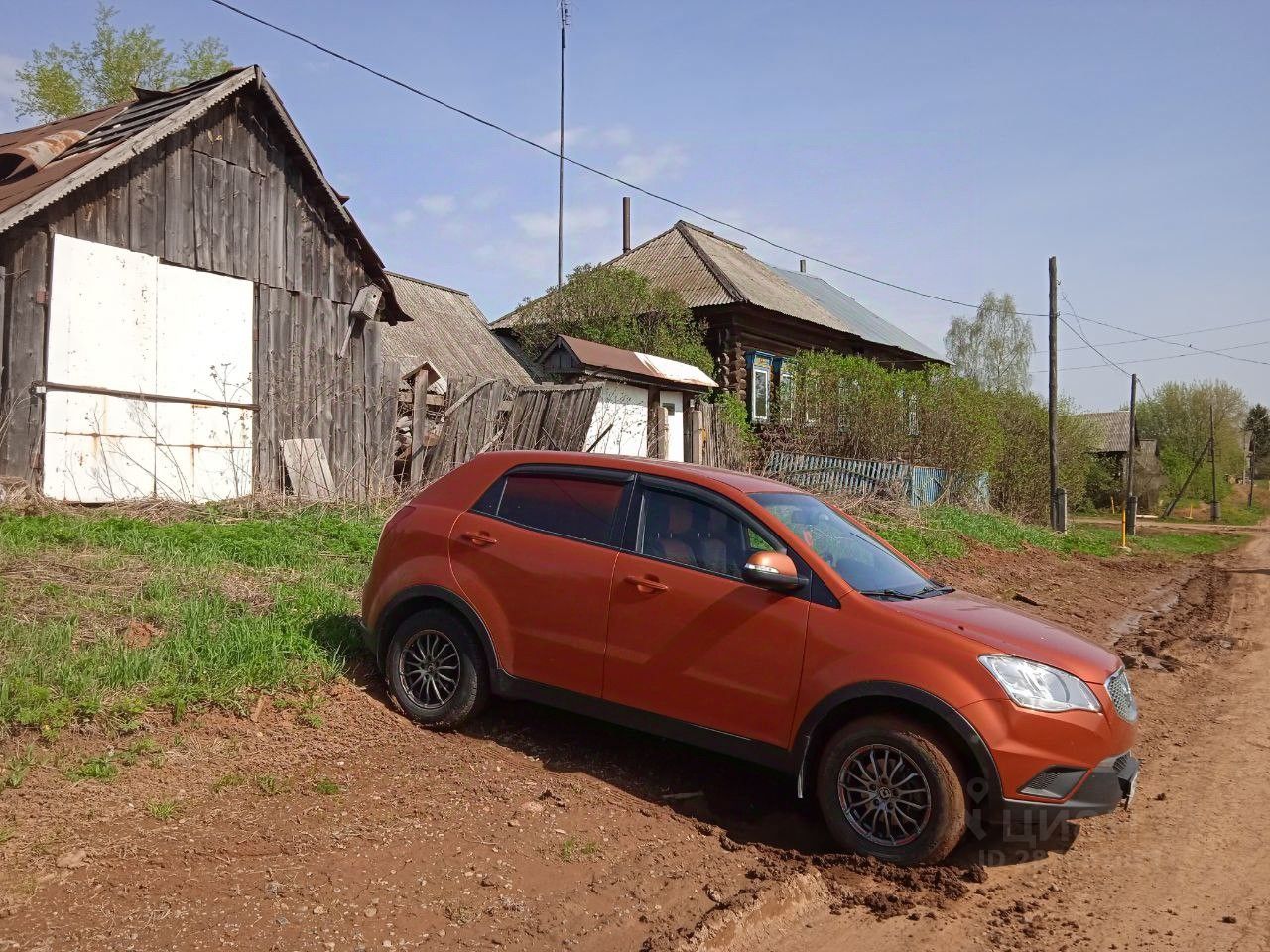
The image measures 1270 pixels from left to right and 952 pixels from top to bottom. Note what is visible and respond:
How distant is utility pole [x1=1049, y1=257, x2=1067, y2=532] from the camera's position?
24.7 m

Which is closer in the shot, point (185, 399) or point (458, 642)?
point (458, 642)

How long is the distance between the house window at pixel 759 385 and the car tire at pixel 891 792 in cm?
2223

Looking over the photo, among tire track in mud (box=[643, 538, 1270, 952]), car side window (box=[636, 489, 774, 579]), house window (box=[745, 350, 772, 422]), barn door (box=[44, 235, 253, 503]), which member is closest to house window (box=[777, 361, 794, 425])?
house window (box=[745, 350, 772, 422])

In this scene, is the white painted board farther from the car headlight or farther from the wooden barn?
the car headlight

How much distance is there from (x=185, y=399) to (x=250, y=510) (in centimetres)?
161

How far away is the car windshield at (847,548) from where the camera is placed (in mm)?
4816

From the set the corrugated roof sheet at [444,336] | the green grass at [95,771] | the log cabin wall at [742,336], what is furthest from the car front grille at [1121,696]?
the log cabin wall at [742,336]

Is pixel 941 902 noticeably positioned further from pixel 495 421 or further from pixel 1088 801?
pixel 495 421

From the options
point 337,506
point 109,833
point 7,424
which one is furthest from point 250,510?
point 109,833

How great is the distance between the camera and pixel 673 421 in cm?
1898

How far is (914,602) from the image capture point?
466cm

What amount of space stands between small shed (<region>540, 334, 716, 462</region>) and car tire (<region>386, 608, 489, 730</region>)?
9.31 metres

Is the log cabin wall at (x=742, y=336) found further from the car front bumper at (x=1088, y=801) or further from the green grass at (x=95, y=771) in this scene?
the green grass at (x=95, y=771)

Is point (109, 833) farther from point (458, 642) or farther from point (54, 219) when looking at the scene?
point (54, 219)
